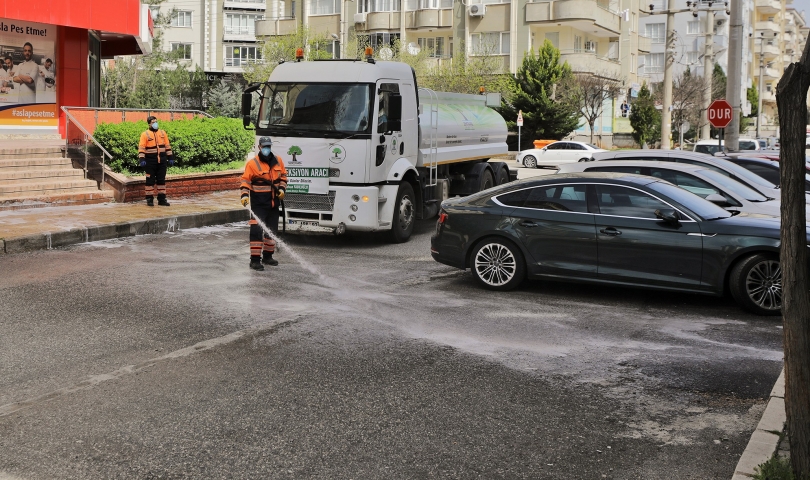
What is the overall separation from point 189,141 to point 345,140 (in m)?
8.38

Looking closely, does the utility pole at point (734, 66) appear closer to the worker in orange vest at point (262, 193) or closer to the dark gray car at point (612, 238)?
the dark gray car at point (612, 238)

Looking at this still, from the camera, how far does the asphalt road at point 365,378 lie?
17.9 feet

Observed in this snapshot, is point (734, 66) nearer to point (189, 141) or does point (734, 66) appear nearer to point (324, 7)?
point (189, 141)

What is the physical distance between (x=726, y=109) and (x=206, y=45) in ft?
221

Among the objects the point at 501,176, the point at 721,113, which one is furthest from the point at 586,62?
the point at 501,176

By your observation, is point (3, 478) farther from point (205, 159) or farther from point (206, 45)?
point (206, 45)

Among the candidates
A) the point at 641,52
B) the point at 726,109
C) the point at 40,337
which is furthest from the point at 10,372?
the point at 641,52

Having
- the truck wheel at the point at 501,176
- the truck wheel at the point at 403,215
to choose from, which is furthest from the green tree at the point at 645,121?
the truck wheel at the point at 403,215

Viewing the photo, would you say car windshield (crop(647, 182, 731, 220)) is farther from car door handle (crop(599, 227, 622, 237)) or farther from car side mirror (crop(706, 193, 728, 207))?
car side mirror (crop(706, 193, 728, 207))

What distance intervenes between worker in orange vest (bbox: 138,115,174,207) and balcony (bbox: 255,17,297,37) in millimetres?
52509

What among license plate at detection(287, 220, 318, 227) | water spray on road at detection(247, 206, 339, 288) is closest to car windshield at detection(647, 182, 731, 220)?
A: water spray on road at detection(247, 206, 339, 288)

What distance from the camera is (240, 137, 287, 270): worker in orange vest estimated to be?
12.3 meters

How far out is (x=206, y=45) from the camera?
282 ft

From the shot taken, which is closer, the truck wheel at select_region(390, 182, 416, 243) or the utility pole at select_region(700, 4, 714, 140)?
the truck wheel at select_region(390, 182, 416, 243)
